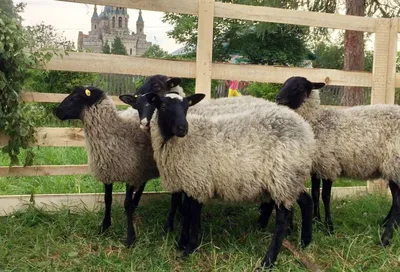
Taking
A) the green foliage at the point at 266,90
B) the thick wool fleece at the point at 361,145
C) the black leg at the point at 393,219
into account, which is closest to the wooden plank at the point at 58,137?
the thick wool fleece at the point at 361,145

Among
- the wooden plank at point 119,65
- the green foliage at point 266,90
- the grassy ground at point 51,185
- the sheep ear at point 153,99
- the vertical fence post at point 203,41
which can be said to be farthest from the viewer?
the green foliage at point 266,90

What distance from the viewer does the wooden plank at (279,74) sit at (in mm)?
5312

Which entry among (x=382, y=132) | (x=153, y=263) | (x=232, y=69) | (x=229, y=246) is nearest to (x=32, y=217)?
(x=153, y=263)

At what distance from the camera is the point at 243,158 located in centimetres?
383

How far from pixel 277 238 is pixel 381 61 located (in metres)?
3.34

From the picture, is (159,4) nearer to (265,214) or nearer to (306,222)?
(265,214)

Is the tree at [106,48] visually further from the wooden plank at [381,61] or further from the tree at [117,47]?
the wooden plank at [381,61]

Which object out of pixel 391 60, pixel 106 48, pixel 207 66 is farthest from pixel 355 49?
pixel 106 48

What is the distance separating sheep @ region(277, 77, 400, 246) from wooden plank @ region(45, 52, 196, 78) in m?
1.53

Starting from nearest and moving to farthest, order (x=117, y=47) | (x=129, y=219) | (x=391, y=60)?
(x=129, y=219), (x=391, y=60), (x=117, y=47)

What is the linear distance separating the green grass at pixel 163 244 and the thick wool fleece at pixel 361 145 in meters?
0.60

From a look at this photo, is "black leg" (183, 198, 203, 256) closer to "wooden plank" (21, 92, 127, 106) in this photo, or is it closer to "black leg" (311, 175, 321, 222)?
"black leg" (311, 175, 321, 222)

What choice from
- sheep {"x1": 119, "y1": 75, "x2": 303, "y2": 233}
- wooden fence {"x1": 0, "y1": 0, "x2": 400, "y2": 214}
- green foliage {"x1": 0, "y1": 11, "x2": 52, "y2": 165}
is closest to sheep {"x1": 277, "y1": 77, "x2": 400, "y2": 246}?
sheep {"x1": 119, "y1": 75, "x2": 303, "y2": 233}

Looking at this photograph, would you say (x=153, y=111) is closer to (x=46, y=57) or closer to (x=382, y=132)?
(x=46, y=57)
